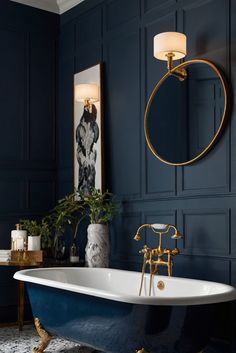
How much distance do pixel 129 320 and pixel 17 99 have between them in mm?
3029

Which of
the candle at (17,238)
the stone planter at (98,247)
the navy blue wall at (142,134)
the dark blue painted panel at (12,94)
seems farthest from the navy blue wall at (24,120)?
the stone planter at (98,247)

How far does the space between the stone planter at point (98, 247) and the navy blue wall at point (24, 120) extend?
1.00 m

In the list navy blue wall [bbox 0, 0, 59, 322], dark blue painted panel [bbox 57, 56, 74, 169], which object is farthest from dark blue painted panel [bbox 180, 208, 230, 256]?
navy blue wall [bbox 0, 0, 59, 322]

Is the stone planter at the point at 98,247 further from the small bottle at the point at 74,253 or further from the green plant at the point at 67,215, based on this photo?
the green plant at the point at 67,215

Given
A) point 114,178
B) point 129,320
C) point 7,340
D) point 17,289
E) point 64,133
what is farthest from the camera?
point 64,133

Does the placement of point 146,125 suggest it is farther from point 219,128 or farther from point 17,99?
point 17,99

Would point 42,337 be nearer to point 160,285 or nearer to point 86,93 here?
point 160,285

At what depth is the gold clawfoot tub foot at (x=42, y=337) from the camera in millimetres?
4078

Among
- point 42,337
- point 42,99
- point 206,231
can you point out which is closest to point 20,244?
point 42,337

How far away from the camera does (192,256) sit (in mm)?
4148

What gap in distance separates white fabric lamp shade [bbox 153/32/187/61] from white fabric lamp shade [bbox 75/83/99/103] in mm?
1110

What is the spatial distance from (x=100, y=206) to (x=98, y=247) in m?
0.35

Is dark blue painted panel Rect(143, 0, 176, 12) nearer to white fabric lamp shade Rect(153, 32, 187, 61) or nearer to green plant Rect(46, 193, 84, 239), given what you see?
white fabric lamp shade Rect(153, 32, 187, 61)

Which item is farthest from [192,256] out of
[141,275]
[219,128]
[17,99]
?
[17,99]
